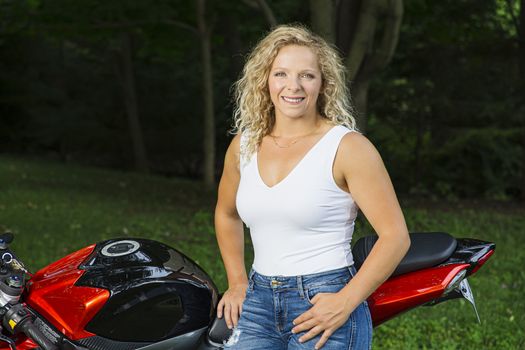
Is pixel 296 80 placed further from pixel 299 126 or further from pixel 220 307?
pixel 220 307

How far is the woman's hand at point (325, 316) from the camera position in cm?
240

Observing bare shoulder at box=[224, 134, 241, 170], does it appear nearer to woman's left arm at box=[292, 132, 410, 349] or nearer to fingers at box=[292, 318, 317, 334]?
woman's left arm at box=[292, 132, 410, 349]

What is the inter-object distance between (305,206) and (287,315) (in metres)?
0.36

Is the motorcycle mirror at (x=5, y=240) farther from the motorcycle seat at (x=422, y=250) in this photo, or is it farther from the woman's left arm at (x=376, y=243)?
the motorcycle seat at (x=422, y=250)

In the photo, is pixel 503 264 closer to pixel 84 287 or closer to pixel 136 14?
pixel 84 287

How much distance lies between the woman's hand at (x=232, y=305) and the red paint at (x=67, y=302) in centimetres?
40

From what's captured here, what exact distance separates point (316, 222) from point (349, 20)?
762 centimetres

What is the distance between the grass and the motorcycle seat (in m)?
2.29

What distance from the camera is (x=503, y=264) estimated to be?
25.5 feet

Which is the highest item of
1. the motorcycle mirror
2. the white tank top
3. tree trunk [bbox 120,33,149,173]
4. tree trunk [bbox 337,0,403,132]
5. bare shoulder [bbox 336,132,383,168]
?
bare shoulder [bbox 336,132,383,168]

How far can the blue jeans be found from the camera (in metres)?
2.46

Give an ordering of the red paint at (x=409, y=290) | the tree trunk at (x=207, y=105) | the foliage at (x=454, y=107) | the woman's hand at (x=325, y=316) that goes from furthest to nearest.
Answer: the foliage at (x=454, y=107) → the tree trunk at (x=207, y=105) → the red paint at (x=409, y=290) → the woman's hand at (x=325, y=316)

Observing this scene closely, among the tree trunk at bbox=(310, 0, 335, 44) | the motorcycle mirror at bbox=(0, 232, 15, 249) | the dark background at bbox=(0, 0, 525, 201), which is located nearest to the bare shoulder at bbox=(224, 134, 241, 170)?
the motorcycle mirror at bbox=(0, 232, 15, 249)

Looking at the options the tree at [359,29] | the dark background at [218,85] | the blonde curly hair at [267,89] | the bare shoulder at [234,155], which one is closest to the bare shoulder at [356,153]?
the blonde curly hair at [267,89]
